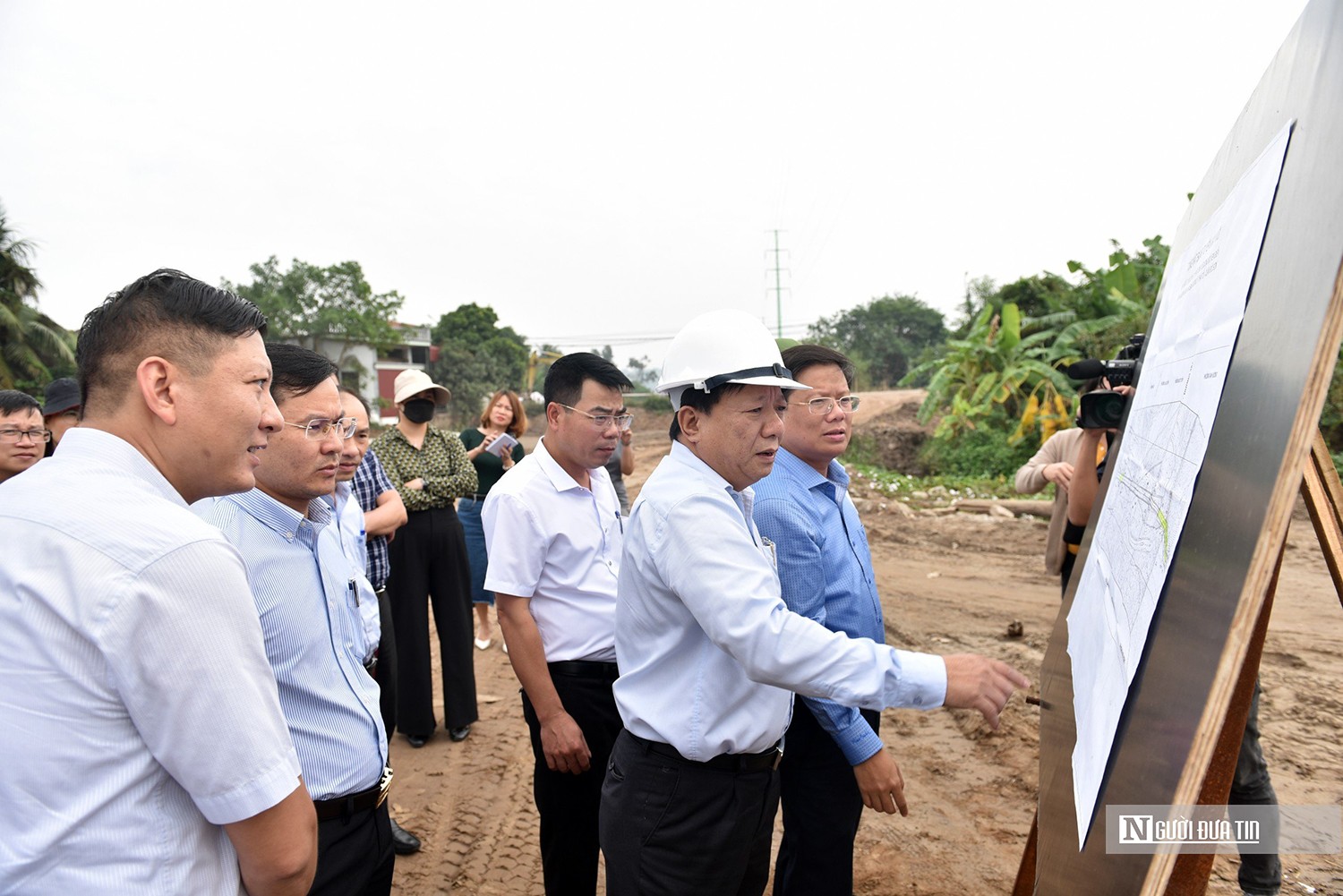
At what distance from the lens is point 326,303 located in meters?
39.8

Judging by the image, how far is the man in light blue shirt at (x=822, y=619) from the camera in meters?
2.20

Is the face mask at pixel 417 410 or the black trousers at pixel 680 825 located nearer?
the black trousers at pixel 680 825

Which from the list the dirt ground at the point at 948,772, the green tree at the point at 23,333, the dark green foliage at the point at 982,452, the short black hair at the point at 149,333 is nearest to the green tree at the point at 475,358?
the green tree at the point at 23,333

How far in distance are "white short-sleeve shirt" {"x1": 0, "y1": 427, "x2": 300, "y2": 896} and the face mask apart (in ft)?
12.8

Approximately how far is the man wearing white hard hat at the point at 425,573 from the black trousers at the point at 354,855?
2.70 m

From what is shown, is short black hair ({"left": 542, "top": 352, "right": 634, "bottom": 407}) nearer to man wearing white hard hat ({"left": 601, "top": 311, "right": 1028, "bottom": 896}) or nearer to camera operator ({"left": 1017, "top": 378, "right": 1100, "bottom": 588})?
man wearing white hard hat ({"left": 601, "top": 311, "right": 1028, "bottom": 896})

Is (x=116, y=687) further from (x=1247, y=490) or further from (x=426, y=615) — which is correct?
(x=426, y=615)

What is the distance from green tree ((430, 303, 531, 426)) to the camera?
35.1 metres

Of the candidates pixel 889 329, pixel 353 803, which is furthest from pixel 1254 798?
pixel 889 329

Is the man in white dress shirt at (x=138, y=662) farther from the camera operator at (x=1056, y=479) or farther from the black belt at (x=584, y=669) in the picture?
the camera operator at (x=1056, y=479)

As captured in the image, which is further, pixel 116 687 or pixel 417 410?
pixel 417 410

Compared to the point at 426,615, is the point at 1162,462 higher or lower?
higher

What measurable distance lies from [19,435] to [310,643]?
278cm

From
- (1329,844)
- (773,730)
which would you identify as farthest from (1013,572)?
(773,730)
